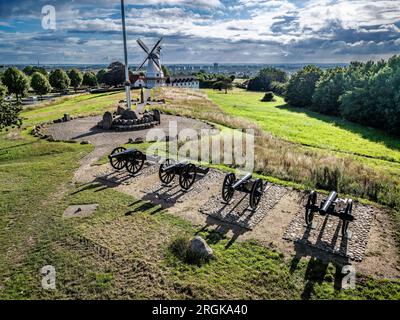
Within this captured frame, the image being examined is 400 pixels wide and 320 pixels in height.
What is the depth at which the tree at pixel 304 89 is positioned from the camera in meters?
63.2

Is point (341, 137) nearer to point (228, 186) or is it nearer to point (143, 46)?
point (228, 186)

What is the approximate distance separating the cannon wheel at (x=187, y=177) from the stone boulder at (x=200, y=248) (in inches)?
185

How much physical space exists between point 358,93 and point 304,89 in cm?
2174

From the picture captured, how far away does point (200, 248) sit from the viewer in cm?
877

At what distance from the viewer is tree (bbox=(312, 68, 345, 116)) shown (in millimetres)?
52812

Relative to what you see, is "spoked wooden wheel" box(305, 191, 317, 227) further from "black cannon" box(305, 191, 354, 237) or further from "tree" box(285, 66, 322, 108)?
"tree" box(285, 66, 322, 108)

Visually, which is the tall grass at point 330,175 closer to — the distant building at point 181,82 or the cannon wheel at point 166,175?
the cannon wheel at point 166,175

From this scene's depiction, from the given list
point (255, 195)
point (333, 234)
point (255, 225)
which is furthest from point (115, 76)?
point (333, 234)

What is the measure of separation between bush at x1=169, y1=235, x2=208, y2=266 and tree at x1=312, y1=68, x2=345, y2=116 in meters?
50.1

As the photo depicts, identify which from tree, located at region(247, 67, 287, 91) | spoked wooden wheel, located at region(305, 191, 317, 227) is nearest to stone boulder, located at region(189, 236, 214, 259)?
spoked wooden wheel, located at region(305, 191, 317, 227)

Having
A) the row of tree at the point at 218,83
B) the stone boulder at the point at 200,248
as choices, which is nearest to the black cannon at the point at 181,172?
the stone boulder at the point at 200,248
